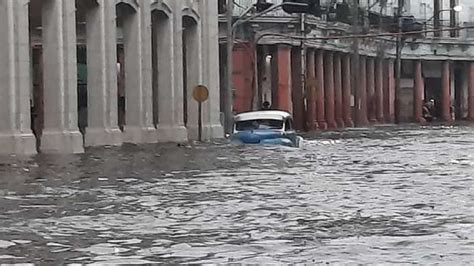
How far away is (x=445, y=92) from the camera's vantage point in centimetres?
10081

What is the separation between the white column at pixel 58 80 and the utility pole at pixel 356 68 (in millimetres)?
41944

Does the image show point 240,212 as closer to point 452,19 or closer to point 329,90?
point 329,90

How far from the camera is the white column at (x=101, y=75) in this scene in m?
41.4

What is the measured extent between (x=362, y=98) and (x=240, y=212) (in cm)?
7263

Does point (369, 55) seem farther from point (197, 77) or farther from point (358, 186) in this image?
point (358, 186)

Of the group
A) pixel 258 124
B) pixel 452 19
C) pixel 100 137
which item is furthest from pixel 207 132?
pixel 452 19

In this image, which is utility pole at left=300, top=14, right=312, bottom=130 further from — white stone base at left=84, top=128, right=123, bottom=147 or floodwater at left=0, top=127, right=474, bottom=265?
floodwater at left=0, top=127, right=474, bottom=265

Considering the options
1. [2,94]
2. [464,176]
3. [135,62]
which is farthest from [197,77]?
[464,176]

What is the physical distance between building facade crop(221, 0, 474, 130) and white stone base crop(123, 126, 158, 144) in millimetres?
13674

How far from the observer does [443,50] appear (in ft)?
325

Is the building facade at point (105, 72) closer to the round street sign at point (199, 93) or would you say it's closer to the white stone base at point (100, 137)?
the white stone base at point (100, 137)

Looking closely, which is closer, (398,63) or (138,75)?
(138,75)

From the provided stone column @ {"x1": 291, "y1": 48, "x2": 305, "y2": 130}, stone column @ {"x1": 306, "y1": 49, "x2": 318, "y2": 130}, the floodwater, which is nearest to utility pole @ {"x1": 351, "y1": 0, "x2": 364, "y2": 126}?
stone column @ {"x1": 306, "y1": 49, "x2": 318, "y2": 130}

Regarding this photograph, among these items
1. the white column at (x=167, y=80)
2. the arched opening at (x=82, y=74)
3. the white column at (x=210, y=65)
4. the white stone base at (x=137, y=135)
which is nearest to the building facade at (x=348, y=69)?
the arched opening at (x=82, y=74)
